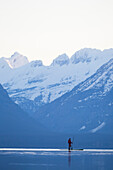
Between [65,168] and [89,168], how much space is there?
2482mm

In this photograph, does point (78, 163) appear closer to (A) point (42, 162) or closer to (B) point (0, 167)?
(A) point (42, 162)

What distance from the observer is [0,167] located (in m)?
58.6

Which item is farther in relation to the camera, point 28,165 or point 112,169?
point 28,165

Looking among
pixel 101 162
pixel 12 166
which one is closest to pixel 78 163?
pixel 101 162

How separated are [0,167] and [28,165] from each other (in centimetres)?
524

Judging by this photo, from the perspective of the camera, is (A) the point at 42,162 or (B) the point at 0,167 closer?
(B) the point at 0,167

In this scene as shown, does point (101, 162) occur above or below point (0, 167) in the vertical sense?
above

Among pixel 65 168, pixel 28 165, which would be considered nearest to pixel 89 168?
pixel 65 168

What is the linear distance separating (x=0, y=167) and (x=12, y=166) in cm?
269

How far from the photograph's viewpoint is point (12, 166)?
61.1 m

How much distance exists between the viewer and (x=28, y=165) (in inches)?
2489

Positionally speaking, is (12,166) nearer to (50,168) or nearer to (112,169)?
(50,168)

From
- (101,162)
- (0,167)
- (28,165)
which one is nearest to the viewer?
(0,167)

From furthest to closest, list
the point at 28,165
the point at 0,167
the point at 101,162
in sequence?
the point at 101,162, the point at 28,165, the point at 0,167
